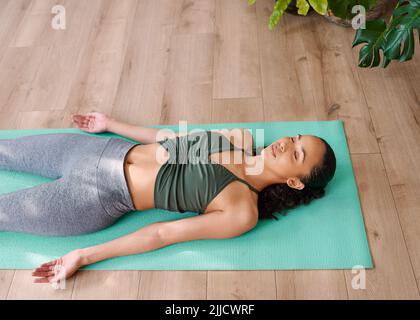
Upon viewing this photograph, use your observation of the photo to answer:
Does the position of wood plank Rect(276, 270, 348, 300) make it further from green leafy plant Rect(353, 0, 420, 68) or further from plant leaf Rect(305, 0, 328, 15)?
plant leaf Rect(305, 0, 328, 15)

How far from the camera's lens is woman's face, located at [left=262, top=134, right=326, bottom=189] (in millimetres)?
1639

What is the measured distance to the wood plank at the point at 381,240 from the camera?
64.1 inches

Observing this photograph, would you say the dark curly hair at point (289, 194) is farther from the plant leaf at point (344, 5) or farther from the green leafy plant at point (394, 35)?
the plant leaf at point (344, 5)

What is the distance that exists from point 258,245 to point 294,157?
0.38 meters

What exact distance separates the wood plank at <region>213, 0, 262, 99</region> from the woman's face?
680 millimetres

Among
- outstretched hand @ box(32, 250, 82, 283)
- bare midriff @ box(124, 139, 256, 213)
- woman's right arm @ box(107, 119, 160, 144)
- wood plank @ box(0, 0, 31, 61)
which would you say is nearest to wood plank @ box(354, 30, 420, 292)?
bare midriff @ box(124, 139, 256, 213)

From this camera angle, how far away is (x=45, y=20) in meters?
2.82

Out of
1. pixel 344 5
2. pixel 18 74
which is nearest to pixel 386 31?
pixel 344 5

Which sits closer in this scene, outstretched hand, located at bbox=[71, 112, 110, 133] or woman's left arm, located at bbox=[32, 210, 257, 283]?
woman's left arm, located at bbox=[32, 210, 257, 283]

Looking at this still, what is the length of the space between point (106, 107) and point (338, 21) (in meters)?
1.43

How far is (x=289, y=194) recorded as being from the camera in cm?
174

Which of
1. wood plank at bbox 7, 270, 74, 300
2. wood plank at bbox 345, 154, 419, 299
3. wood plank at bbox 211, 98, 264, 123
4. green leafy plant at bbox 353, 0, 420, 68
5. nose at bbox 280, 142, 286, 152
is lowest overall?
wood plank at bbox 345, 154, 419, 299

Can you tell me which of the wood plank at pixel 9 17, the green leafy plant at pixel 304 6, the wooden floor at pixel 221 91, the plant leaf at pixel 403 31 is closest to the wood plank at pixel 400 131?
the wooden floor at pixel 221 91

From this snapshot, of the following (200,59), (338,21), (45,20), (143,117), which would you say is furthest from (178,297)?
(45,20)
